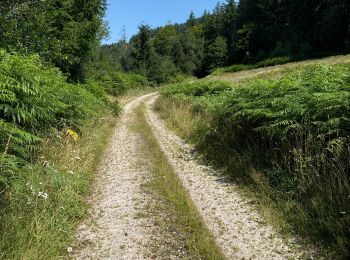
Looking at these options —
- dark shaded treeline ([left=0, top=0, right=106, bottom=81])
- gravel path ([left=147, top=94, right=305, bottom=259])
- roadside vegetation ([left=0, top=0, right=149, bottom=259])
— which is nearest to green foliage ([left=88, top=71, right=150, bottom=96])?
dark shaded treeline ([left=0, top=0, right=106, bottom=81])

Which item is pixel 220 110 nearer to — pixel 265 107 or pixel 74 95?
pixel 265 107

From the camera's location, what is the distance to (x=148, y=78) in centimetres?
6688

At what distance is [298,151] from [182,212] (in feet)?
Answer: 7.86

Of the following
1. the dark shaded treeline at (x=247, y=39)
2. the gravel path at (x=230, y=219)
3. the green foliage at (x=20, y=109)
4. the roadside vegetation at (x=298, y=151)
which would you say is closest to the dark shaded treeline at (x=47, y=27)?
the green foliage at (x=20, y=109)

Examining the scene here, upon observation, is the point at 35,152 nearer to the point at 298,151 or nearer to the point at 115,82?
the point at 298,151

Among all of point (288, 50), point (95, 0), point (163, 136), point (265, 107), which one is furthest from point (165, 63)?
point (265, 107)

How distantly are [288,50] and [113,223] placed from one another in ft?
204

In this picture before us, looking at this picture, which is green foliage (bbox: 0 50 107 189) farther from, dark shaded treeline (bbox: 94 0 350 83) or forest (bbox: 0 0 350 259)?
dark shaded treeline (bbox: 94 0 350 83)

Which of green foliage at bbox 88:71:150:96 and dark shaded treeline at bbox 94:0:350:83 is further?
dark shaded treeline at bbox 94:0:350:83

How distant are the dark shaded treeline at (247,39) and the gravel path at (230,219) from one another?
3437cm

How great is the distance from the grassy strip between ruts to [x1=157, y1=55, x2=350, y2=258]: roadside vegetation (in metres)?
1.35

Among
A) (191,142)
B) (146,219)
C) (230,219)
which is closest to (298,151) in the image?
(230,219)

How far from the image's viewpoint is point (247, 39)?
84.2 m

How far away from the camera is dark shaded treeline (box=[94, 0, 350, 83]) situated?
5438 centimetres
